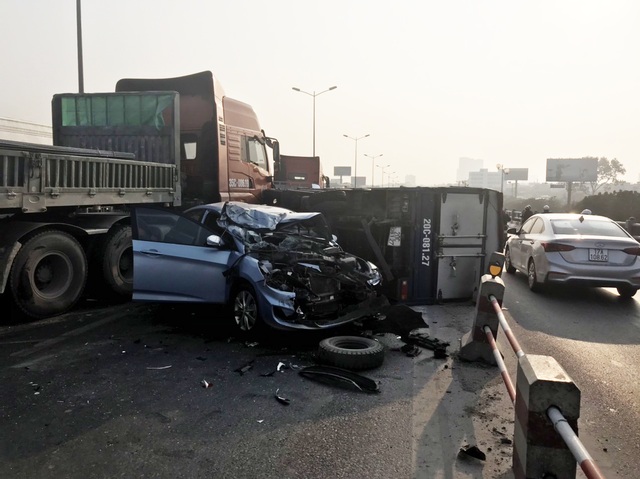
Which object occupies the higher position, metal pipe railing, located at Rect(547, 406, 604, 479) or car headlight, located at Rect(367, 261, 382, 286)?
metal pipe railing, located at Rect(547, 406, 604, 479)

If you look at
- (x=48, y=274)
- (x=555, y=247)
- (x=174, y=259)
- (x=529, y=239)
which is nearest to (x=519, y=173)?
(x=529, y=239)

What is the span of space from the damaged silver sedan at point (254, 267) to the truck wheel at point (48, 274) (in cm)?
131

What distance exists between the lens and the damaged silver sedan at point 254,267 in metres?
5.90

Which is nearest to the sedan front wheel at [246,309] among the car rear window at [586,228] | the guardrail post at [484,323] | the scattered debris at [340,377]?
the scattered debris at [340,377]

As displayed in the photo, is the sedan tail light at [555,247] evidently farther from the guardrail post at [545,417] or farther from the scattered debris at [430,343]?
the guardrail post at [545,417]

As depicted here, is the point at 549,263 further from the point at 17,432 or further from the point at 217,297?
the point at 17,432

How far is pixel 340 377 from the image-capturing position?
4.91 m

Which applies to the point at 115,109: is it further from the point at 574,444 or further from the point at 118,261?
the point at 574,444

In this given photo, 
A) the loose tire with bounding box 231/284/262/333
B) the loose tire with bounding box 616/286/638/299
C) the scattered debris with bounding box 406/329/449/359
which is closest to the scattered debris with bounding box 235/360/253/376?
the loose tire with bounding box 231/284/262/333

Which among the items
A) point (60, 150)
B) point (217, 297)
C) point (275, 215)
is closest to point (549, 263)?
point (275, 215)

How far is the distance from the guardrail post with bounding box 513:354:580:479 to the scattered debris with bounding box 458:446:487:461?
757 millimetres

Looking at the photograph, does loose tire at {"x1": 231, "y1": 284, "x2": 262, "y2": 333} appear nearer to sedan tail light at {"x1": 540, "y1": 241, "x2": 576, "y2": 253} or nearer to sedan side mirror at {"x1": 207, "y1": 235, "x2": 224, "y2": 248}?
sedan side mirror at {"x1": 207, "y1": 235, "x2": 224, "y2": 248}

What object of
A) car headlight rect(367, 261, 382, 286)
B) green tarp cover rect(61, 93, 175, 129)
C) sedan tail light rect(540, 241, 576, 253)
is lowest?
car headlight rect(367, 261, 382, 286)

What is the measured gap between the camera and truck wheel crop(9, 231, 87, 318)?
704cm
